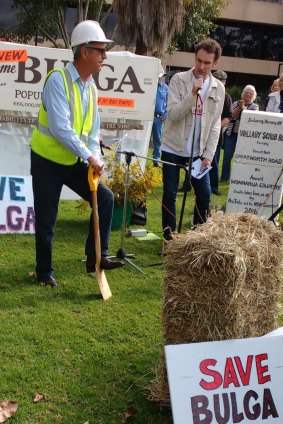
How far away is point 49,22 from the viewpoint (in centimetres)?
2194

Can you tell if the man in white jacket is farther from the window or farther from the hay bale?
the window

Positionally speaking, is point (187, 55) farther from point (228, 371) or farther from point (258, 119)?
point (228, 371)

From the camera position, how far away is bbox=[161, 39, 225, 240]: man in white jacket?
4844 millimetres

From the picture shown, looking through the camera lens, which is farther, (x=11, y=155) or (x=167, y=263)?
(x=11, y=155)

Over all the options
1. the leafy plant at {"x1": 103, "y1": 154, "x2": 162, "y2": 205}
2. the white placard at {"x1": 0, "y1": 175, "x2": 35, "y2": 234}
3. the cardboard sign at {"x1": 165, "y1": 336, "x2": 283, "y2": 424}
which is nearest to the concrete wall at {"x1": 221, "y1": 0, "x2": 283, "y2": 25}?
the leafy plant at {"x1": 103, "y1": 154, "x2": 162, "y2": 205}

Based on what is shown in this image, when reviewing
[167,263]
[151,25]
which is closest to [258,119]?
[167,263]

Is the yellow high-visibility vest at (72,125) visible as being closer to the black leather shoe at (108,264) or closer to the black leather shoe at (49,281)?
the black leather shoe at (108,264)

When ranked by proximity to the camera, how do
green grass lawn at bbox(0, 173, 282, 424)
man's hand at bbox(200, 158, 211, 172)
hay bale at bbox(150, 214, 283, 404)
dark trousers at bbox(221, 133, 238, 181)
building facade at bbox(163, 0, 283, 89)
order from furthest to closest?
building facade at bbox(163, 0, 283, 89), dark trousers at bbox(221, 133, 238, 181), man's hand at bbox(200, 158, 211, 172), green grass lawn at bbox(0, 173, 282, 424), hay bale at bbox(150, 214, 283, 404)

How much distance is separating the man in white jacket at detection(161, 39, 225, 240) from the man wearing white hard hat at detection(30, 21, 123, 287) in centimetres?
97

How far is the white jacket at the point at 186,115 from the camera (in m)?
5.00

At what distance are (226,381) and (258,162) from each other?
4.21 meters

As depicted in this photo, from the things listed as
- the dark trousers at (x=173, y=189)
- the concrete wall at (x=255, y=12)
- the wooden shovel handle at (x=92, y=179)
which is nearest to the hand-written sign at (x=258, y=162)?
the dark trousers at (x=173, y=189)

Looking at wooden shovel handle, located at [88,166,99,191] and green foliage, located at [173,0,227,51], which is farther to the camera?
green foliage, located at [173,0,227,51]

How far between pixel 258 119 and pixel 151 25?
1328 cm
